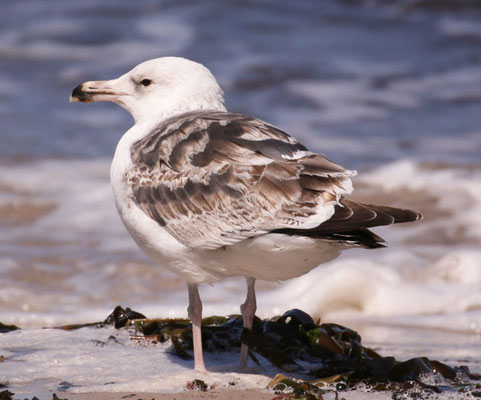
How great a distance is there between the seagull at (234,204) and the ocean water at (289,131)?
3.28ft

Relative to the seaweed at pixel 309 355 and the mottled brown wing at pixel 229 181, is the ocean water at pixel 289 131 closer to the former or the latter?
the seaweed at pixel 309 355

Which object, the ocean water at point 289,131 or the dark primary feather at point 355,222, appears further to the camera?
the ocean water at point 289,131

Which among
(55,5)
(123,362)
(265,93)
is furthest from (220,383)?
(55,5)

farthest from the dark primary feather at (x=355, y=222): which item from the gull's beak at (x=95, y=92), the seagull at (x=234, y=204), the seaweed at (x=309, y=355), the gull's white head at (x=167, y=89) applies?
the gull's beak at (x=95, y=92)

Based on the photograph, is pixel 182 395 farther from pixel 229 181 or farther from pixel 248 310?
pixel 229 181

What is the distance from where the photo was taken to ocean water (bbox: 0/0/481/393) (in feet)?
23.5

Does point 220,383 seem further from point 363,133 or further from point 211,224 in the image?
point 363,133

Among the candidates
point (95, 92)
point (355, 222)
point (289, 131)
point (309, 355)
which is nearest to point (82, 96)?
point (95, 92)

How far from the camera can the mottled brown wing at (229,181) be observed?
427 centimetres

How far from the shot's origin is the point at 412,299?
7.23m

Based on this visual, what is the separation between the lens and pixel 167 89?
5344 millimetres

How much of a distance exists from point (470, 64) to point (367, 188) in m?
6.75

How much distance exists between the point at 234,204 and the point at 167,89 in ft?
4.09

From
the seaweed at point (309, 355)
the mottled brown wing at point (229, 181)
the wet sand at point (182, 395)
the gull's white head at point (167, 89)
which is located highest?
the gull's white head at point (167, 89)
